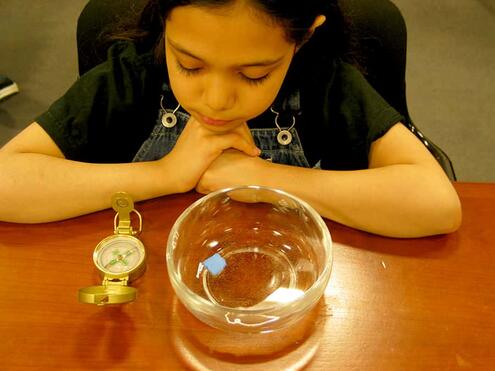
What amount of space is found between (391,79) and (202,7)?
56 cm

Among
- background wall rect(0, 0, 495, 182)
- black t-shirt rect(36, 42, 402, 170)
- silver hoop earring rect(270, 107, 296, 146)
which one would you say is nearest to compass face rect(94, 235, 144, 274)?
black t-shirt rect(36, 42, 402, 170)

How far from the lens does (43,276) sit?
68cm

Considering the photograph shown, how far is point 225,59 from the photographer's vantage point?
0.66 metres

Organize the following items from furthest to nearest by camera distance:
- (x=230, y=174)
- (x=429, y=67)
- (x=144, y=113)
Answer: (x=429, y=67), (x=144, y=113), (x=230, y=174)

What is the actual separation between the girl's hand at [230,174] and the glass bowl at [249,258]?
0.05 m

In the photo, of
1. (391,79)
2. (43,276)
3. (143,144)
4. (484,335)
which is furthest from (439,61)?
(43,276)

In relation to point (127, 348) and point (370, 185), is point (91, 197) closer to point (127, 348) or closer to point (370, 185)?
point (127, 348)

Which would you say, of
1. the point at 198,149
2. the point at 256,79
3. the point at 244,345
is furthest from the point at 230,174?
the point at 244,345

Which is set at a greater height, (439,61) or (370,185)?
(370,185)

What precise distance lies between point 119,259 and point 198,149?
229 millimetres

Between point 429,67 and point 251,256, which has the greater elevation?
point 251,256

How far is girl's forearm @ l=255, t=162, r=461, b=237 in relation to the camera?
0.76 m

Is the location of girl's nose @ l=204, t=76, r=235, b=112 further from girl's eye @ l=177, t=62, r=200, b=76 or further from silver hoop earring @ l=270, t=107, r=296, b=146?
silver hoop earring @ l=270, t=107, r=296, b=146

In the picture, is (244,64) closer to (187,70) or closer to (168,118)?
(187,70)
